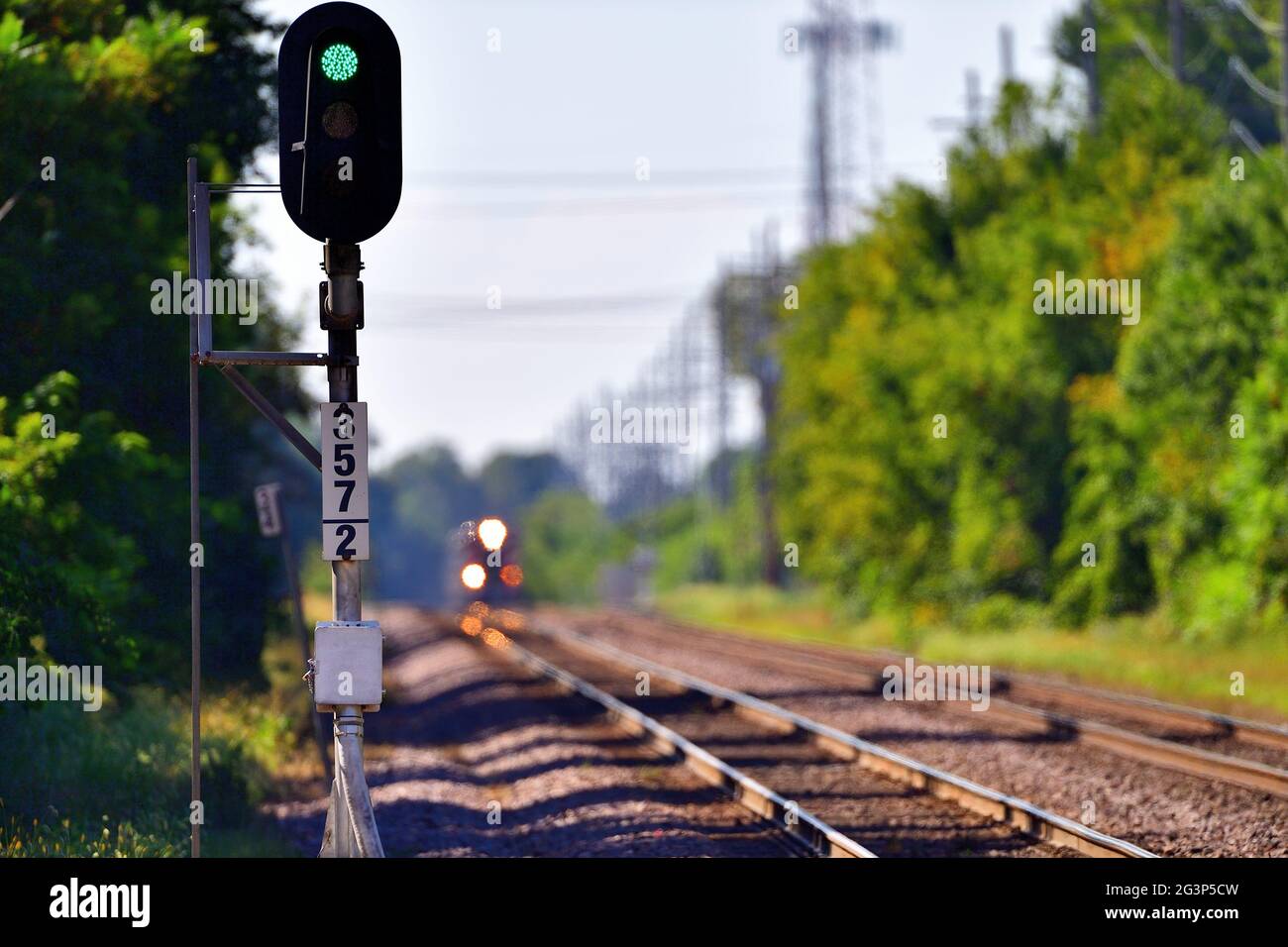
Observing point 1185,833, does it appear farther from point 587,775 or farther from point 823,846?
point 587,775

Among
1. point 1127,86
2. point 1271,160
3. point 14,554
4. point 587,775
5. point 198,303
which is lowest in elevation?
point 587,775

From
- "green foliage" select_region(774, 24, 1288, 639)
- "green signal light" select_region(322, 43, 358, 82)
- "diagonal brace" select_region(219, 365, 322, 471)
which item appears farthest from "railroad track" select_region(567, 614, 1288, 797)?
"green signal light" select_region(322, 43, 358, 82)

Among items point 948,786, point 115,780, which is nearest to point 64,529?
point 115,780

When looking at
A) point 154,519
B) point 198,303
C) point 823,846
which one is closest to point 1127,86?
point 154,519

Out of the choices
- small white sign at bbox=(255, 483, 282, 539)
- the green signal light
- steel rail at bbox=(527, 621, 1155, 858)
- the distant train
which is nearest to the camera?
the green signal light

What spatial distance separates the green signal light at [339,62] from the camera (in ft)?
30.8

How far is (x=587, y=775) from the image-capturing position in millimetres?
18250

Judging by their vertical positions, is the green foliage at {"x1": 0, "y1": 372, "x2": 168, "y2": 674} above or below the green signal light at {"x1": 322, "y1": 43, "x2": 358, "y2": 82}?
below

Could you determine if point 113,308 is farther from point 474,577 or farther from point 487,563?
point 487,563

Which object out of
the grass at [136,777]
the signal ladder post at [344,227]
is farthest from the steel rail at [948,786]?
the grass at [136,777]

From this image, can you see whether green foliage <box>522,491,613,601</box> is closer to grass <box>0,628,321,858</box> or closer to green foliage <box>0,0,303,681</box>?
green foliage <box>0,0,303,681</box>

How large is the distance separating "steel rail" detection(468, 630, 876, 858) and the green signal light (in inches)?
239

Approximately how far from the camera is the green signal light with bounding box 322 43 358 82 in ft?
30.8
